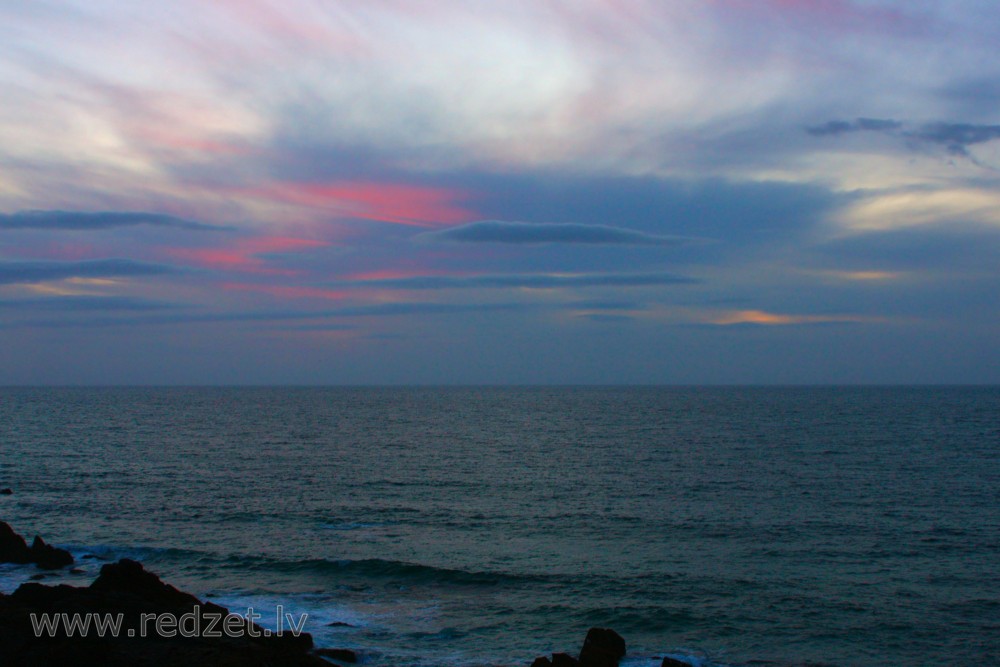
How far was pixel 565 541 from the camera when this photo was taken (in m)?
41.4

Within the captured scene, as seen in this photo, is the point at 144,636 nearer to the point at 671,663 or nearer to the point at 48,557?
the point at 671,663

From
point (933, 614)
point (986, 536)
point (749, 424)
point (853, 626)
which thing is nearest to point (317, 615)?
point (853, 626)

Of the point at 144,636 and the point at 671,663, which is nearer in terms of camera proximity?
the point at 144,636

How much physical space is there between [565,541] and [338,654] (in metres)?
19.2

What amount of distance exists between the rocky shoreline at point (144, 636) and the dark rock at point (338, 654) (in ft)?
0.11

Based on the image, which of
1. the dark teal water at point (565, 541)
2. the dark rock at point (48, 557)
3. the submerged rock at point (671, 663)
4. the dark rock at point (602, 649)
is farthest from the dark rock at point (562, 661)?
the dark rock at point (48, 557)

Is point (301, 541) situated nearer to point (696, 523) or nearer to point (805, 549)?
point (696, 523)

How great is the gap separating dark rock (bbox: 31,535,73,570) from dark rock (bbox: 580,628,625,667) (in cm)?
2712

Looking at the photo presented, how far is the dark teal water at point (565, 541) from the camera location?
1099 inches

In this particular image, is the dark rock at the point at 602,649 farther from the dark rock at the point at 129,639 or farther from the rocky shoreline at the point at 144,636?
the dark rock at the point at 129,639

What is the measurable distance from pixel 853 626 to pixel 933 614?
3902 mm

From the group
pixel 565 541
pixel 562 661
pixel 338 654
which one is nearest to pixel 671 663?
pixel 562 661

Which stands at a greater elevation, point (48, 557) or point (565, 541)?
point (48, 557)

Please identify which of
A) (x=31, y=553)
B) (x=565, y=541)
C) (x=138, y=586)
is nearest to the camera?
(x=138, y=586)
